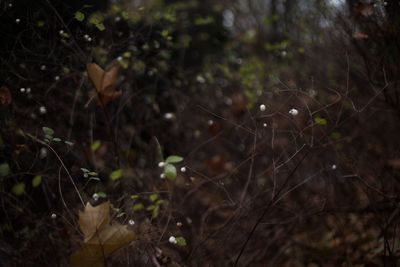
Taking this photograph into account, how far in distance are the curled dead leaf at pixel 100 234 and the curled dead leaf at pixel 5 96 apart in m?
1.08

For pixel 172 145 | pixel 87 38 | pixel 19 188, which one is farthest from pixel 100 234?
pixel 172 145

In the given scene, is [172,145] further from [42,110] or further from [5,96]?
[5,96]

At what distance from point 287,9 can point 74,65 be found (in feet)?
14.0

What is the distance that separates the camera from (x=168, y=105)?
4.95m

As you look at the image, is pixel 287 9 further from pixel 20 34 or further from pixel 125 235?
pixel 125 235

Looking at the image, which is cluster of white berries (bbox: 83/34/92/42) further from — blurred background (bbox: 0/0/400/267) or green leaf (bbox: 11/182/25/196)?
green leaf (bbox: 11/182/25/196)

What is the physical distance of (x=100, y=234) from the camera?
2.32 m

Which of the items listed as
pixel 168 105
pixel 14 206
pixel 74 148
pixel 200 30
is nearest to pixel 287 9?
pixel 200 30

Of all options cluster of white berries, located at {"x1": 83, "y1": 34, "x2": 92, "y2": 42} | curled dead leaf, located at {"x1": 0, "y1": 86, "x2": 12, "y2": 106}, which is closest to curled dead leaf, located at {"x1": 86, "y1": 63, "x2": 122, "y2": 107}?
cluster of white berries, located at {"x1": 83, "y1": 34, "x2": 92, "y2": 42}

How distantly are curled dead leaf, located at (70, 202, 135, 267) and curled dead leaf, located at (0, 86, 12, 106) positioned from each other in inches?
42.7

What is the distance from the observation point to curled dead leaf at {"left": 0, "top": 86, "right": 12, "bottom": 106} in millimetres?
2881

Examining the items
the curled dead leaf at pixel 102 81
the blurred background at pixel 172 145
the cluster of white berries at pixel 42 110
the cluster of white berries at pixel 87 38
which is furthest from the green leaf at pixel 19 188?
the cluster of white berries at pixel 87 38

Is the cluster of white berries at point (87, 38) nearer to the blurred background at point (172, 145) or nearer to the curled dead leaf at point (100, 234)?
the blurred background at point (172, 145)

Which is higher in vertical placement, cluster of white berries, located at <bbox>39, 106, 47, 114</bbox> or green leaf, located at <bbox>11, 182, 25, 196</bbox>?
cluster of white berries, located at <bbox>39, 106, 47, 114</bbox>
